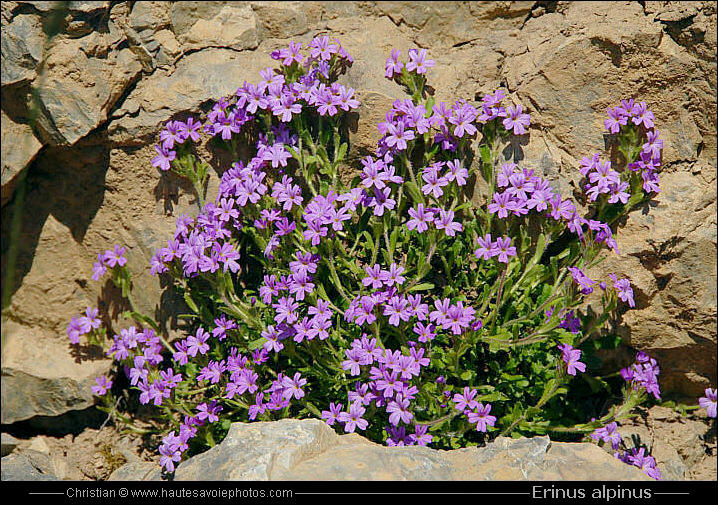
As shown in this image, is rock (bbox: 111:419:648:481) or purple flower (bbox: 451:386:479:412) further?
purple flower (bbox: 451:386:479:412)

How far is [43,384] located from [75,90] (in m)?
2.51

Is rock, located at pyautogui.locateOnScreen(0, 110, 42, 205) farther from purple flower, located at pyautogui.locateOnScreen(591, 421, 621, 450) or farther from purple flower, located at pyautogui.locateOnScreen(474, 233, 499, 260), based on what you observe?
purple flower, located at pyautogui.locateOnScreen(591, 421, 621, 450)

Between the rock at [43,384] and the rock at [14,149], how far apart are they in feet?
5.09

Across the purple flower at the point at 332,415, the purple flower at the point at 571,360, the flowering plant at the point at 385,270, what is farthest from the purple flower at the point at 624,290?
the purple flower at the point at 332,415

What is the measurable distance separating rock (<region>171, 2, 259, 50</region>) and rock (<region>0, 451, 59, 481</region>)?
3.67 metres

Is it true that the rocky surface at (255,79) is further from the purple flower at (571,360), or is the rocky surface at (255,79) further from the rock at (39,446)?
the purple flower at (571,360)

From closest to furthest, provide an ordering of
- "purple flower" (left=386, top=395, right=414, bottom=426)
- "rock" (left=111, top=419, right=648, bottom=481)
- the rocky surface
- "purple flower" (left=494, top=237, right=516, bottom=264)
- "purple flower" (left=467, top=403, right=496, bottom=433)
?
1. "rock" (left=111, top=419, right=648, bottom=481)
2. "purple flower" (left=386, top=395, right=414, bottom=426)
3. "purple flower" (left=467, top=403, right=496, bottom=433)
4. "purple flower" (left=494, top=237, right=516, bottom=264)
5. the rocky surface

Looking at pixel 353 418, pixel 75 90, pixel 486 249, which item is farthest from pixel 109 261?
pixel 486 249

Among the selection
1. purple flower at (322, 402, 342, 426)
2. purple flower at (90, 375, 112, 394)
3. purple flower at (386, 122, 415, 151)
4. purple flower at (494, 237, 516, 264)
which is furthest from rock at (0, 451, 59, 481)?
purple flower at (494, 237, 516, 264)

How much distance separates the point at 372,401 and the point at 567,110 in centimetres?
275

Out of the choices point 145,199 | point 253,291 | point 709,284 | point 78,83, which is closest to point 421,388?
point 253,291

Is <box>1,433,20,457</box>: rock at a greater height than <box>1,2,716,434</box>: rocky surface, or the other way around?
<box>1,2,716,434</box>: rocky surface

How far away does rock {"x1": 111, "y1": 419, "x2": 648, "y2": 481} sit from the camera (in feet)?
12.7

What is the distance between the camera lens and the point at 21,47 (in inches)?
213
